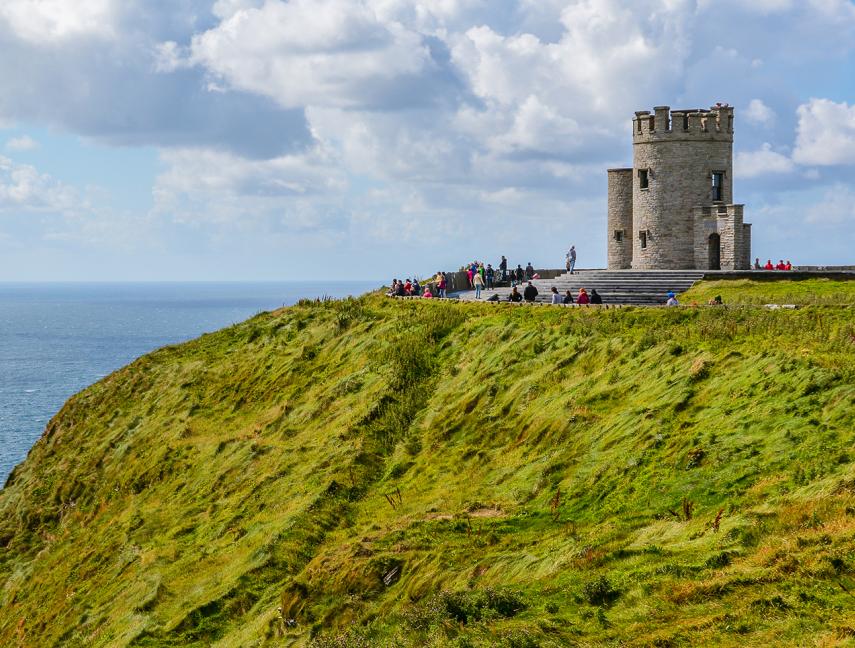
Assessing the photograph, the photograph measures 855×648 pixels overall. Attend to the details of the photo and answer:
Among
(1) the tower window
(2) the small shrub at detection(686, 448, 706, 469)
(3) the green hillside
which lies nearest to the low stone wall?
(3) the green hillside

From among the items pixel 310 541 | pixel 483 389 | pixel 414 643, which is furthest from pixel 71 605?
pixel 414 643

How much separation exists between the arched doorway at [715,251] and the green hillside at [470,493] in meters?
13.7

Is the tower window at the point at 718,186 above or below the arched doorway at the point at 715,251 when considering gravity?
above

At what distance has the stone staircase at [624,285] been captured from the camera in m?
46.6

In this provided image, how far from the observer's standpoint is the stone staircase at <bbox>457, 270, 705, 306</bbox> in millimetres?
46562

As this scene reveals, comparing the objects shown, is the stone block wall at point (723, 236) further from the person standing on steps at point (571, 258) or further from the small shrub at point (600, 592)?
the small shrub at point (600, 592)

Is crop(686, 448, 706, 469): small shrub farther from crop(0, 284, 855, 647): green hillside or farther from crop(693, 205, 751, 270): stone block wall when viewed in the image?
crop(693, 205, 751, 270): stone block wall

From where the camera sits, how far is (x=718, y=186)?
55.4m

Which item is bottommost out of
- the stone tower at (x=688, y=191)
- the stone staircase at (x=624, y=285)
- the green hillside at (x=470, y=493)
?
the green hillside at (x=470, y=493)

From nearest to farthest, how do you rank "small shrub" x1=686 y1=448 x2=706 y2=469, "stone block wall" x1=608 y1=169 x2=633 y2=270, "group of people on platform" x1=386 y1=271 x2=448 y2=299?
"small shrub" x1=686 y1=448 x2=706 y2=469 < "group of people on platform" x1=386 y1=271 x2=448 y2=299 < "stone block wall" x1=608 y1=169 x2=633 y2=270

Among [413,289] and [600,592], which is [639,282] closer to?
[413,289]

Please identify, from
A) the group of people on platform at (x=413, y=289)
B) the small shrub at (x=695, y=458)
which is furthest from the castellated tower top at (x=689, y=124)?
the small shrub at (x=695, y=458)

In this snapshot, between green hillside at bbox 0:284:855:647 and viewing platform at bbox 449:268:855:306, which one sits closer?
green hillside at bbox 0:284:855:647

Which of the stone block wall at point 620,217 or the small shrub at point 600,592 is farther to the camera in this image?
the stone block wall at point 620,217
